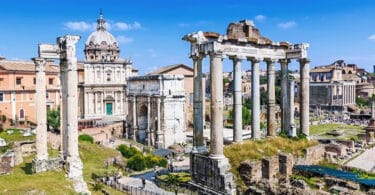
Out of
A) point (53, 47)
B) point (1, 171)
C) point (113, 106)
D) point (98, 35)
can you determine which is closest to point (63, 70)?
point (53, 47)

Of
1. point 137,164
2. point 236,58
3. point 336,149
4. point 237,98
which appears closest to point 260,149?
point 237,98

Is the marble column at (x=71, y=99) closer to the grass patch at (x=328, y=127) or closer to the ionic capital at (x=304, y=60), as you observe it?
the ionic capital at (x=304, y=60)

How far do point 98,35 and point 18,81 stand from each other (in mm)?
17957

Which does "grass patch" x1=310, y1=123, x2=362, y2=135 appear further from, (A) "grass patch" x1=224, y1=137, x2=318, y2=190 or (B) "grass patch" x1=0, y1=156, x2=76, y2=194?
(B) "grass patch" x1=0, y1=156, x2=76, y2=194

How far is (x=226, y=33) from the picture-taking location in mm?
21500

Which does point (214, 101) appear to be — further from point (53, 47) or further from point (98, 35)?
point (98, 35)

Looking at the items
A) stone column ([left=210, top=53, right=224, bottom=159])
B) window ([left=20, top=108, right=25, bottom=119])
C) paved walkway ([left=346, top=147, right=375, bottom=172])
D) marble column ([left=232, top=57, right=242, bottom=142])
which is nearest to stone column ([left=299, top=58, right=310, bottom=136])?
marble column ([left=232, top=57, right=242, bottom=142])

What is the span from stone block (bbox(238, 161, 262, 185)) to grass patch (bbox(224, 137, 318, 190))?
0.25 meters

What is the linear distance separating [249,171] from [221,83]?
14.5 ft

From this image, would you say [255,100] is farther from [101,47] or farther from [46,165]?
[101,47]

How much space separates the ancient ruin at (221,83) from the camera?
1864cm

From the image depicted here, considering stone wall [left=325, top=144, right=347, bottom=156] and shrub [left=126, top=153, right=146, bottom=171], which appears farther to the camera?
stone wall [left=325, top=144, right=347, bottom=156]

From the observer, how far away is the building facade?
43.3 m

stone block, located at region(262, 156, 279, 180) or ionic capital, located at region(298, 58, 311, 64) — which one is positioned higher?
ionic capital, located at region(298, 58, 311, 64)
